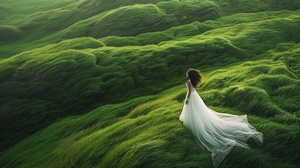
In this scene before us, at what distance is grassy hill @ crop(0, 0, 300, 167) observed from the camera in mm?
13352

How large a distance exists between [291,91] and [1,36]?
69762mm

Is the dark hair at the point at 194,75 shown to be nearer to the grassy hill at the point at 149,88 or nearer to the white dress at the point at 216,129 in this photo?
the white dress at the point at 216,129

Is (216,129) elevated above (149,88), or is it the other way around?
(216,129)

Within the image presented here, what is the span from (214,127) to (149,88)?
13.9 m

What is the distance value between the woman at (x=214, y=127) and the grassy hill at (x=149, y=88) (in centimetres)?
43

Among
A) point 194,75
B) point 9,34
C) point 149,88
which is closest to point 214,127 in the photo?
point 194,75

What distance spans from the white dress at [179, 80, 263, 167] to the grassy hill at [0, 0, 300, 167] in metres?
0.41

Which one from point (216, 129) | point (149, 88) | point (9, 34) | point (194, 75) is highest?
point (194, 75)

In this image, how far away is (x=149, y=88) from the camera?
88.1ft

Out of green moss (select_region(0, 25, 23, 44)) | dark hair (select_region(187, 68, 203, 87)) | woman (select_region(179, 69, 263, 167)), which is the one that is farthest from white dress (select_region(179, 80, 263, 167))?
green moss (select_region(0, 25, 23, 44))

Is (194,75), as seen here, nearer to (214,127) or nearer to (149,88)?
(214,127)

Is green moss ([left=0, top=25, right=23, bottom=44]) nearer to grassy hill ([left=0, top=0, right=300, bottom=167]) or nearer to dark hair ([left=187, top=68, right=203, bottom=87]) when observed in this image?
grassy hill ([left=0, top=0, right=300, bottom=167])

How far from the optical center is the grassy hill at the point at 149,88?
43.8 ft

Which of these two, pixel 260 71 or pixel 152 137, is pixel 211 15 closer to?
pixel 260 71
